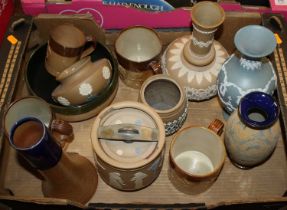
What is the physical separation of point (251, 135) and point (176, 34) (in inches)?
14.1

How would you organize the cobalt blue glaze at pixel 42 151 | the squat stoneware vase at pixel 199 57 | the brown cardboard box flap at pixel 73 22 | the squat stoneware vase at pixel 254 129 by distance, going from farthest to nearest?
the brown cardboard box flap at pixel 73 22 → the squat stoneware vase at pixel 199 57 → the squat stoneware vase at pixel 254 129 → the cobalt blue glaze at pixel 42 151

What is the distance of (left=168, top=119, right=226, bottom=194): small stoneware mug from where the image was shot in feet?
2.95

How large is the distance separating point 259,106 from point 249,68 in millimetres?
85

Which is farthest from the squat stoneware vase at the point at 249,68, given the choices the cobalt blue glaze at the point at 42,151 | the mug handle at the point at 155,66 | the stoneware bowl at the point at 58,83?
the cobalt blue glaze at the point at 42,151

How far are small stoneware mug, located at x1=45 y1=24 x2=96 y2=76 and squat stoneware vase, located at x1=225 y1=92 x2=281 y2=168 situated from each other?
1.16 feet

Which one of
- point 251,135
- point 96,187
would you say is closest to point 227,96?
point 251,135

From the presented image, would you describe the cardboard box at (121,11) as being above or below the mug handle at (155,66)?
above

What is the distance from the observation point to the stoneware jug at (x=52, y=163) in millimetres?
762

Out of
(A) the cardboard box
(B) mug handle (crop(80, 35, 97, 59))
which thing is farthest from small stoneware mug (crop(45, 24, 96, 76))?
(A) the cardboard box

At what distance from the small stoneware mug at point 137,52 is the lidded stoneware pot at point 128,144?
0.41 feet

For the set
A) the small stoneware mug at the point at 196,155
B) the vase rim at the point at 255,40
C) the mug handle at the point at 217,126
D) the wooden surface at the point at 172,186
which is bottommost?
the wooden surface at the point at 172,186

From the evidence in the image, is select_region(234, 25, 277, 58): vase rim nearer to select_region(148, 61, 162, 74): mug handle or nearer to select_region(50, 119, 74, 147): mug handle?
select_region(148, 61, 162, 74): mug handle

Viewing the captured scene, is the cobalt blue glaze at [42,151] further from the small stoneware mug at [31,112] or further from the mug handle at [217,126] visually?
the mug handle at [217,126]

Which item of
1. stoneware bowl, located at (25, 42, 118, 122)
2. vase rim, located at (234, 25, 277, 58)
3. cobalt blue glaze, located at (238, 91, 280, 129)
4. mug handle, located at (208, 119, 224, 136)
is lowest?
mug handle, located at (208, 119, 224, 136)
